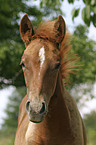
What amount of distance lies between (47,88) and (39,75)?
20 centimetres

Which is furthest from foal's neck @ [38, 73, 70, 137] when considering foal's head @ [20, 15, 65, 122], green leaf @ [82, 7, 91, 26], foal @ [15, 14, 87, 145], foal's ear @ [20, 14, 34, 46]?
green leaf @ [82, 7, 91, 26]

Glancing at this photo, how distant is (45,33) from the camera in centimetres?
308

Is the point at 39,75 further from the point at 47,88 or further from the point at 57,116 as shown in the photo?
the point at 57,116

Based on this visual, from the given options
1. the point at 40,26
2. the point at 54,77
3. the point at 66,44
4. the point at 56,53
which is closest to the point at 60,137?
the point at 54,77

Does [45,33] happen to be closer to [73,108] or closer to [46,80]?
[46,80]

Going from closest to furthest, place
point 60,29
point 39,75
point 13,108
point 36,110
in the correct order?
point 36,110, point 39,75, point 60,29, point 13,108

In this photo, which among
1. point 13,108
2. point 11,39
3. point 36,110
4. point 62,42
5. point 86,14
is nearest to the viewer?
point 36,110

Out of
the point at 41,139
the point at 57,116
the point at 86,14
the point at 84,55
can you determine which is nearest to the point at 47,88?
the point at 57,116

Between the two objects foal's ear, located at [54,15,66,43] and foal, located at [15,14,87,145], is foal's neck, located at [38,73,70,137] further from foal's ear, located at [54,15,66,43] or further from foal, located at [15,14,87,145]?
foal's ear, located at [54,15,66,43]

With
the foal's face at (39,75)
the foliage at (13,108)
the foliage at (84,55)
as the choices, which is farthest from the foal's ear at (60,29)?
the foliage at (13,108)

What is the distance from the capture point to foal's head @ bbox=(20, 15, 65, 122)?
231 centimetres

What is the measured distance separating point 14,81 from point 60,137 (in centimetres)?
1083

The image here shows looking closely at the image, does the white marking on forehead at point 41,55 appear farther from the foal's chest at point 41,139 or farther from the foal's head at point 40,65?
the foal's chest at point 41,139

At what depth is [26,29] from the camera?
3174mm
